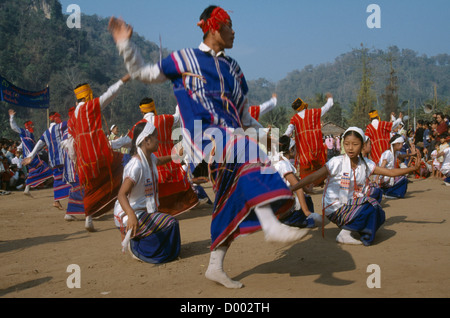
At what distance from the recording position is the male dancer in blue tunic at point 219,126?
10.0 ft

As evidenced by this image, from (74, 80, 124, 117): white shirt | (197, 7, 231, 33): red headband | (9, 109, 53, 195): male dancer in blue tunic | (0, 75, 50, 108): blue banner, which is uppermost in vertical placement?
(197, 7, 231, 33): red headband

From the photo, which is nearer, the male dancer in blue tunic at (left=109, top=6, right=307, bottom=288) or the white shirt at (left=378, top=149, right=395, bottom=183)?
the male dancer in blue tunic at (left=109, top=6, right=307, bottom=288)

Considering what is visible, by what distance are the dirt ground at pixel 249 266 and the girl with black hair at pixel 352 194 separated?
0.20 metres

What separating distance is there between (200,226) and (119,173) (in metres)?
1.51

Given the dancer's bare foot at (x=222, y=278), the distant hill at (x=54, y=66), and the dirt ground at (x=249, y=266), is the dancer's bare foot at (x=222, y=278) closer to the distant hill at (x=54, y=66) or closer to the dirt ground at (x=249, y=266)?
the dirt ground at (x=249, y=266)

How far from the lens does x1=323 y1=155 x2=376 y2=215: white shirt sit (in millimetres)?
4801

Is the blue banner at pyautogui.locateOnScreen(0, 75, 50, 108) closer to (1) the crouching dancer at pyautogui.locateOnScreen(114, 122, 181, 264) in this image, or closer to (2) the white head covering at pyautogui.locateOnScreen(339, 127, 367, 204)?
(1) the crouching dancer at pyautogui.locateOnScreen(114, 122, 181, 264)

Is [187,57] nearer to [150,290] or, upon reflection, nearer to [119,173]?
[150,290]

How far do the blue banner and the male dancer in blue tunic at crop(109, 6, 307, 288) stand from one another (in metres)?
11.1

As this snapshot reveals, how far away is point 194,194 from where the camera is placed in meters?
7.16

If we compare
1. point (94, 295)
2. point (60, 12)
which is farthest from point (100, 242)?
point (60, 12)

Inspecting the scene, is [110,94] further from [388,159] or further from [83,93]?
[388,159]

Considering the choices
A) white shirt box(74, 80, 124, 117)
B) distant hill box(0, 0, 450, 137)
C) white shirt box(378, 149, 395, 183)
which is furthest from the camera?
distant hill box(0, 0, 450, 137)

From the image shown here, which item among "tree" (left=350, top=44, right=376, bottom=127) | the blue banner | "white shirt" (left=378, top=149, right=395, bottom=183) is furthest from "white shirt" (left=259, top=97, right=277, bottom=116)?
"tree" (left=350, top=44, right=376, bottom=127)
